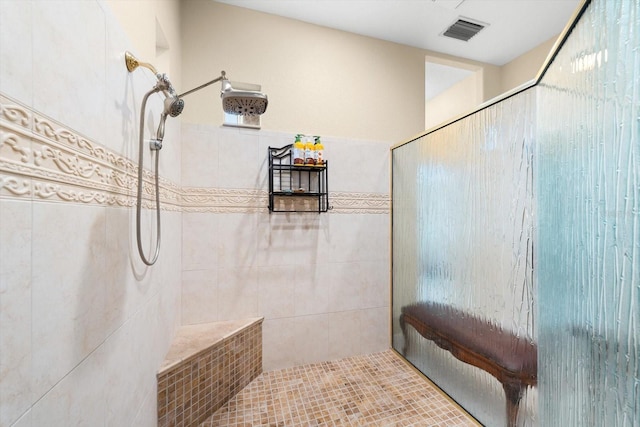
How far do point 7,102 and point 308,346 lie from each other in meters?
1.83

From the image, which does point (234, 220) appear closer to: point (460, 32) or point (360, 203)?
point (360, 203)

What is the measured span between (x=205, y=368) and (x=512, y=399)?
1403 millimetres

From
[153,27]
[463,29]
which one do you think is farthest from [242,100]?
[463,29]

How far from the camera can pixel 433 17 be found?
188 centimetres

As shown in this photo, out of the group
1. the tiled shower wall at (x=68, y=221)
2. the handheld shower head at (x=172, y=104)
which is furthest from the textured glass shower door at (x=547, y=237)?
the handheld shower head at (x=172, y=104)

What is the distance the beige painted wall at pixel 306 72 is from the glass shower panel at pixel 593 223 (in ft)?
4.17

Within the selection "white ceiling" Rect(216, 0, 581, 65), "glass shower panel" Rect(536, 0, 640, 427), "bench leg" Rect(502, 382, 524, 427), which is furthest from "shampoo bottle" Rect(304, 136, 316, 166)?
"bench leg" Rect(502, 382, 524, 427)

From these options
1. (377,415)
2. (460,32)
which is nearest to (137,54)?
(377,415)

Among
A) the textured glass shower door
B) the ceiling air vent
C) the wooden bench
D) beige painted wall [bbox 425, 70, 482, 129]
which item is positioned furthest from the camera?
beige painted wall [bbox 425, 70, 482, 129]

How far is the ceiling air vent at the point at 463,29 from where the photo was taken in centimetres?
194

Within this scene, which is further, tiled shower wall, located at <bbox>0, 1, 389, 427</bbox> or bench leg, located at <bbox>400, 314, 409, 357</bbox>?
bench leg, located at <bbox>400, 314, 409, 357</bbox>

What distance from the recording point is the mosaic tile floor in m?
1.33

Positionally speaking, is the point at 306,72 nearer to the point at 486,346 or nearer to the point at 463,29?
the point at 463,29

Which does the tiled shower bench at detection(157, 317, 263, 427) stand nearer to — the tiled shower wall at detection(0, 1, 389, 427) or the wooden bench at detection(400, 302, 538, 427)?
the tiled shower wall at detection(0, 1, 389, 427)
